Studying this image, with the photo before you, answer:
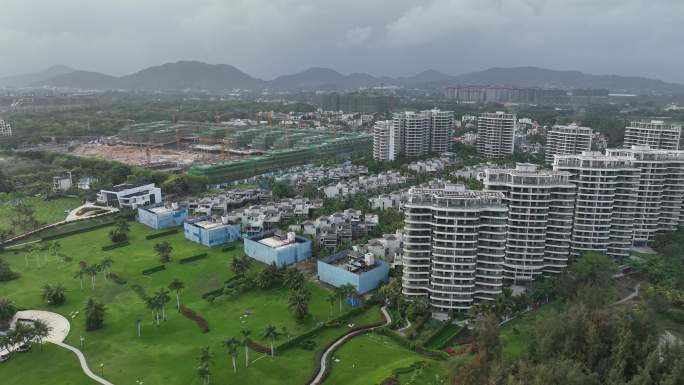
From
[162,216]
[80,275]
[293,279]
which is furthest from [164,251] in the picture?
[293,279]

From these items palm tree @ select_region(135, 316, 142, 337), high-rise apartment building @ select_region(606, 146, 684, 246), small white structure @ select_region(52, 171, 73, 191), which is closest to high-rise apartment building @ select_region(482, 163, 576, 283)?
high-rise apartment building @ select_region(606, 146, 684, 246)

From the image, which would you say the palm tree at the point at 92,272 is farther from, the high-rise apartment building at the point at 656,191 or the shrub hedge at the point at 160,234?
the high-rise apartment building at the point at 656,191

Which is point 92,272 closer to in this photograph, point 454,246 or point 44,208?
point 454,246

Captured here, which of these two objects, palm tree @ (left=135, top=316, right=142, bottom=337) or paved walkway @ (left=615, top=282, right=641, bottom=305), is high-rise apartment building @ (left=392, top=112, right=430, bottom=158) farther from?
palm tree @ (left=135, top=316, right=142, bottom=337)

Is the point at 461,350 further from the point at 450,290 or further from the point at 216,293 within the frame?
the point at 216,293

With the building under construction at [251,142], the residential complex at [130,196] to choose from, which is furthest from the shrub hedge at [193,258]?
the building under construction at [251,142]

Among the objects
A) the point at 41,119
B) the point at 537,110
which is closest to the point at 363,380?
the point at 41,119
